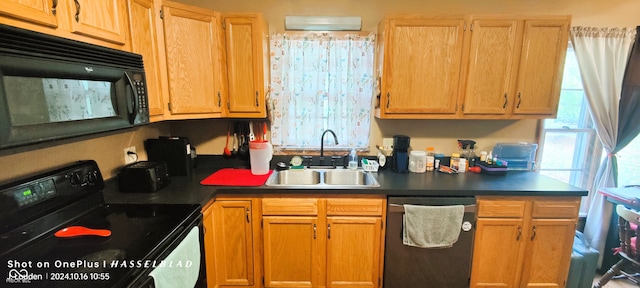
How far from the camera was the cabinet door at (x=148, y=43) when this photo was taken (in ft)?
4.78

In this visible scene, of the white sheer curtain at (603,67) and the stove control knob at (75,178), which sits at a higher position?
the white sheer curtain at (603,67)

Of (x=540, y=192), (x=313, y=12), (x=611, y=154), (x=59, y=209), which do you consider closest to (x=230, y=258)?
(x=59, y=209)

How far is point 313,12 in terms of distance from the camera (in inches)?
87.2

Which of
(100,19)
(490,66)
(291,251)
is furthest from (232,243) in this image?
(490,66)

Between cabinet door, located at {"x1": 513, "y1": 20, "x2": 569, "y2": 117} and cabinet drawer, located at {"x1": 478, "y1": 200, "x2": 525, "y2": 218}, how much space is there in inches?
28.0

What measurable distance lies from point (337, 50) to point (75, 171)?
6.22 ft

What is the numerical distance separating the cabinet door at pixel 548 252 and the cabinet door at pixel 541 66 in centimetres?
83

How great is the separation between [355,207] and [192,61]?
1517mm

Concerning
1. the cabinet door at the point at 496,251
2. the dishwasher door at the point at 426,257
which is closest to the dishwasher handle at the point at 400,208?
the dishwasher door at the point at 426,257

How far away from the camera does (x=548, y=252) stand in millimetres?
1869

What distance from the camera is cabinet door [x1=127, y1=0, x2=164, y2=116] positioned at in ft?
4.78

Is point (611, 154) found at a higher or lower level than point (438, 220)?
higher

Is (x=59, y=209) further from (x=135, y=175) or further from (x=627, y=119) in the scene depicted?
(x=627, y=119)

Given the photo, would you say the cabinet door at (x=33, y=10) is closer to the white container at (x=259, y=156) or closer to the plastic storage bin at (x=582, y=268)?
the white container at (x=259, y=156)
